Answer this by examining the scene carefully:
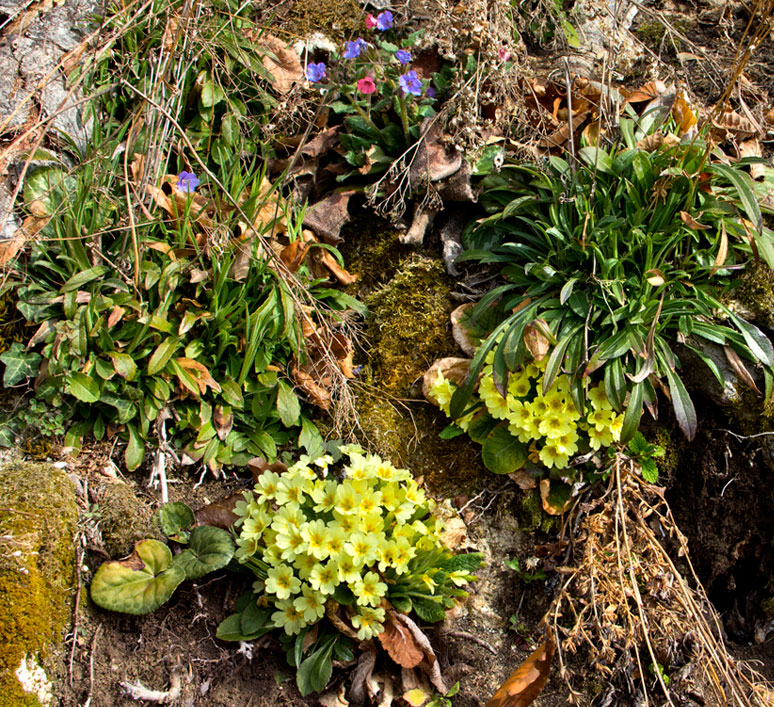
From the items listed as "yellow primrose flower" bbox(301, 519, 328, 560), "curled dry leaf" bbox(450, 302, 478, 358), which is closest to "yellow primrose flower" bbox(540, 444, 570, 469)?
"curled dry leaf" bbox(450, 302, 478, 358)

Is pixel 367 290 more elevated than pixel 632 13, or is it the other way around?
pixel 632 13

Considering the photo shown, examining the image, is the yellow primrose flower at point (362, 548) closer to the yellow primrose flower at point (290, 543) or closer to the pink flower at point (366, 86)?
the yellow primrose flower at point (290, 543)

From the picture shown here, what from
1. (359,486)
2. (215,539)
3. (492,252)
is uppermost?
(492,252)

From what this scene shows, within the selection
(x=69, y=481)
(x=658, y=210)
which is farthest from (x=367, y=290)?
(x=69, y=481)

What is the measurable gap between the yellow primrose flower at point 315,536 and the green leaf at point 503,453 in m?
0.81

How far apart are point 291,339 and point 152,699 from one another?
139 centimetres

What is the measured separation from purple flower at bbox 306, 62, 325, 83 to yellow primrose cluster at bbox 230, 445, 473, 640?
1.83m

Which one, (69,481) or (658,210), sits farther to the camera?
(658,210)

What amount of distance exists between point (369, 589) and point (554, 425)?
972 mm

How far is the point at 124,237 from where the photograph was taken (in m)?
2.74

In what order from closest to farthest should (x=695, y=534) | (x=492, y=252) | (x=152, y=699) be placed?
(x=152, y=699), (x=695, y=534), (x=492, y=252)

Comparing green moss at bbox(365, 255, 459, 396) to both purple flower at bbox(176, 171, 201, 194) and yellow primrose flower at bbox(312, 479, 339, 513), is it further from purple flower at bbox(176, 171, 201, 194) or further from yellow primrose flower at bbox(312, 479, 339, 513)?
purple flower at bbox(176, 171, 201, 194)

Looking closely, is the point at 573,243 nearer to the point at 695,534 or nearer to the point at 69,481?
the point at 695,534

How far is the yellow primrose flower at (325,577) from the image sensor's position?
2.19m
